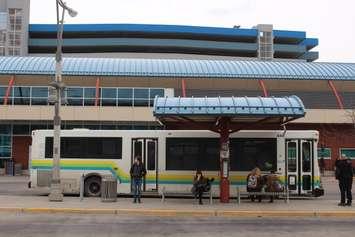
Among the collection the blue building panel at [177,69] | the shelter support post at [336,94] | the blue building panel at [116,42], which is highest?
the blue building panel at [116,42]

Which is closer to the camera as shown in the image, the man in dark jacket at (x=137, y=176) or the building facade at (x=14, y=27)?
the man in dark jacket at (x=137, y=176)

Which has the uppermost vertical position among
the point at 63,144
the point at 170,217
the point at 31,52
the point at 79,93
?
the point at 31,52

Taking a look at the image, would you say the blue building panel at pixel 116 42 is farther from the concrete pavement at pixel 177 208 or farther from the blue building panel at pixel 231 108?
the blue building panel at pixel 231 108

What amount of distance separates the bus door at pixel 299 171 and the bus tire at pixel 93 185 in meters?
Result: 7.81

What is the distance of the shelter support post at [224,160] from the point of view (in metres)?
22.8

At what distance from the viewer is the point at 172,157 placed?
82.6 ft

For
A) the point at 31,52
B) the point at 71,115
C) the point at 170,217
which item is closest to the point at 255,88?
the point at 71,115

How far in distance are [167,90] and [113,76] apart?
15.7 ft

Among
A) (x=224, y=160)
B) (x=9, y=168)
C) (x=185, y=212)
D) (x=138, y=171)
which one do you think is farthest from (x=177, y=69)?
(x=185, y=212)

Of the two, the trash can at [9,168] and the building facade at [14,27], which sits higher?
the building facade at [14,27]

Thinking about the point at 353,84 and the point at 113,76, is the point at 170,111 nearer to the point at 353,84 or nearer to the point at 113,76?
the point at 113,76

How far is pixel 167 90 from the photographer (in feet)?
170

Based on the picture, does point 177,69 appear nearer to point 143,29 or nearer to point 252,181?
point 252,181

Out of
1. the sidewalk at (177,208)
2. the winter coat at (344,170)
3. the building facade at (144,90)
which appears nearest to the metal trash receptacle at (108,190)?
the sidewalk at (177,208)
